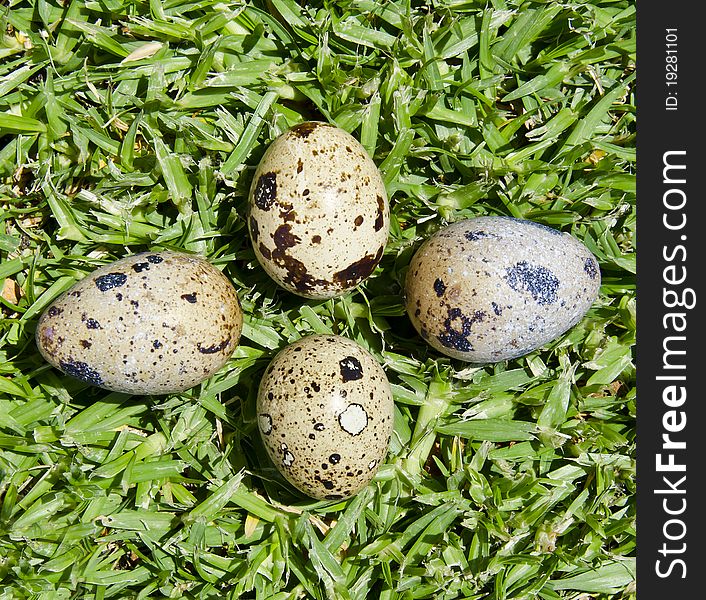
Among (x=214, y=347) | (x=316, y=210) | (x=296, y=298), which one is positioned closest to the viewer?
(x=316, y=210)

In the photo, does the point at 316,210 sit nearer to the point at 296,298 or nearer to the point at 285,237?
the point at 285,237

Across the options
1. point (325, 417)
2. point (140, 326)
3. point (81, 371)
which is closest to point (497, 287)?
point (325, 417)

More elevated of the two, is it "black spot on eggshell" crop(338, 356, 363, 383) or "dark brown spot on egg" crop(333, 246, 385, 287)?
"dark brown spot on egg" crop(333, 246, 385, 287)

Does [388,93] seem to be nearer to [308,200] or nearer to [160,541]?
[308,200]

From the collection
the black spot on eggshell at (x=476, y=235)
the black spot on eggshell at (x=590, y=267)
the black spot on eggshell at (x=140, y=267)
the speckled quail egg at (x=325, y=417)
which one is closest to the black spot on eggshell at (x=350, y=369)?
the speckled quail egg at (x=325, y=417)

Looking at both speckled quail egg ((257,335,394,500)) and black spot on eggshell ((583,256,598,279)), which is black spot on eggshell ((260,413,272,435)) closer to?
speckled quail egg ((257,335,394,500))

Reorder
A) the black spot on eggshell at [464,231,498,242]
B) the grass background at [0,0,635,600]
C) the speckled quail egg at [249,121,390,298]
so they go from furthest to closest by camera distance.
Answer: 1. the grass background at [0,0,635,600]
2. the black spot on eggshell at [464,231,498,242]
3. the speckled quail egg at [249,121,390,298]

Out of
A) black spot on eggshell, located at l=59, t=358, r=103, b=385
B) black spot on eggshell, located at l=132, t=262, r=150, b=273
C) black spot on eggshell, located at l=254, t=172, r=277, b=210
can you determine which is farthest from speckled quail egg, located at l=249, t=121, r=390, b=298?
black spot on eggshell, located at l=59, t=358, r=103, b=385
